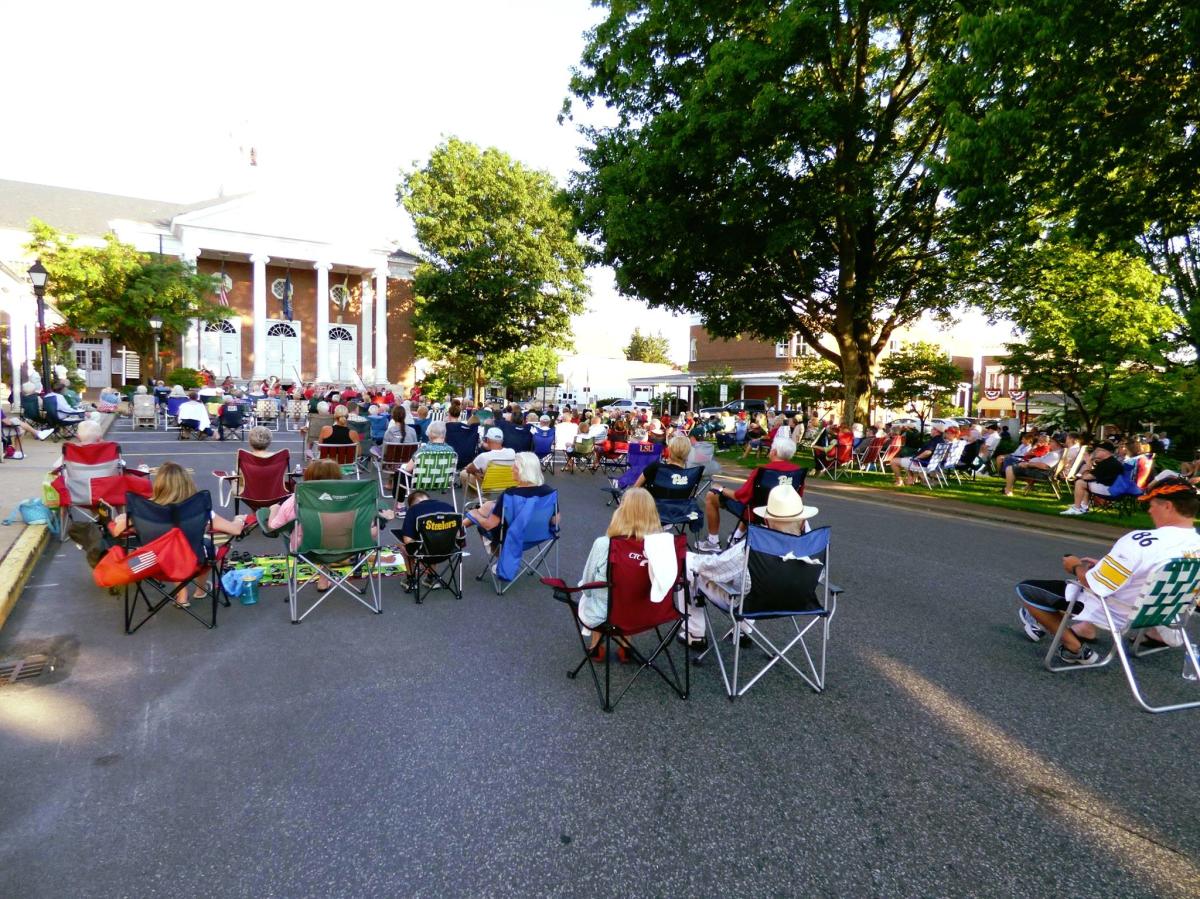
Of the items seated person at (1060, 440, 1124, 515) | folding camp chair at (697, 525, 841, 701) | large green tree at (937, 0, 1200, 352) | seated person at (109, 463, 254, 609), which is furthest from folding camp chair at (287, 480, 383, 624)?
seated person at (1060, 440, 1124, 515)

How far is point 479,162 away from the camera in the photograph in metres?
42.2

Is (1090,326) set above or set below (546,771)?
above

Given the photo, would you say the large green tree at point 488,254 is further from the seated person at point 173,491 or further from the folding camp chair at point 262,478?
the seated person at point 173,491

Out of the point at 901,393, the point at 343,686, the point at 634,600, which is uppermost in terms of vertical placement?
the point at 901,393

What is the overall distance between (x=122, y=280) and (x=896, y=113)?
34341mm

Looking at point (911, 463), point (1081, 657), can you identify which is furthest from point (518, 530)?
point (911, 463)

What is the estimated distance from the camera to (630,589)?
14.0 feet

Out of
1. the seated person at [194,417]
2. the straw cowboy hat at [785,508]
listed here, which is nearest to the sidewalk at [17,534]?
the straw cowboy hat at [785,508]

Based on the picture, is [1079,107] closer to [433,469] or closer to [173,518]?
[433,469]

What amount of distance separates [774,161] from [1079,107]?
5.51 meters

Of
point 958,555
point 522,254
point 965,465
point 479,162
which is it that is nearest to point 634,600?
point 958,555

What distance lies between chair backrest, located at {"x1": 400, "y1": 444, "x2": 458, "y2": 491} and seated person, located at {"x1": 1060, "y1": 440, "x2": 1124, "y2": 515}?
10.0 metres

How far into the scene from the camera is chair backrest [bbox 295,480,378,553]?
5.79 m

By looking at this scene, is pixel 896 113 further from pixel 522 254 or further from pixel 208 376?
pixel 208 376
